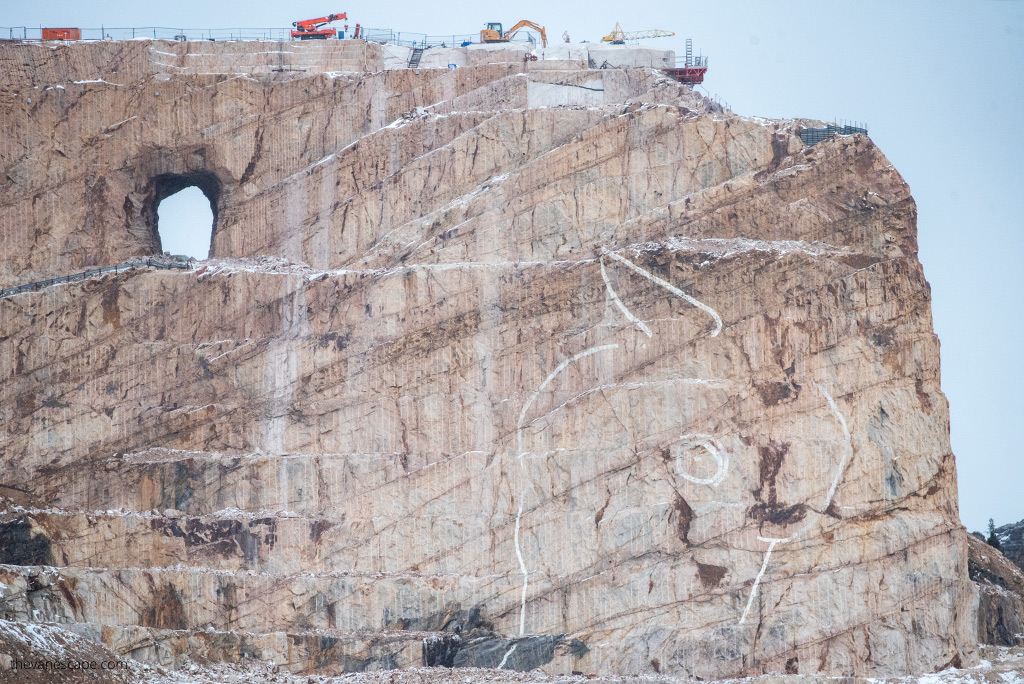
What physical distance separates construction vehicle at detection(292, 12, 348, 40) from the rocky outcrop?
2593cm

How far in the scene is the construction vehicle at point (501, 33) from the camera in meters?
58.0

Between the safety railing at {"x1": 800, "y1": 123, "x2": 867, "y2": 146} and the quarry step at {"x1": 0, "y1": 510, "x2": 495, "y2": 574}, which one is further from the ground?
the safety railing at {"x1": 800, "y1": 123, "x2": 867, "y2": 146}

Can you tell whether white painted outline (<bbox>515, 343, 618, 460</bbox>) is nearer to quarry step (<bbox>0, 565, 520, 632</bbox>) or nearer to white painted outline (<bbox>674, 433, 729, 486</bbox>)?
white painted outline (<bbox>674, 433, 729, 486</bbox>)

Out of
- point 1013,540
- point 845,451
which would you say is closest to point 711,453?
point 845,451

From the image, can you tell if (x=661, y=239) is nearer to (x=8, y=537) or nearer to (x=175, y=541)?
(x=175, y=541)

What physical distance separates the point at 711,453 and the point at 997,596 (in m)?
11.8

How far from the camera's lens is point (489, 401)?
52281 millimetres

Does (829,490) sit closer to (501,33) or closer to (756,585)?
(756,585)

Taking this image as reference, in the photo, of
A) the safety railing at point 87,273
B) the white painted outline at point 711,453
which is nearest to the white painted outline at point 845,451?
the white painted outline at point 711,453

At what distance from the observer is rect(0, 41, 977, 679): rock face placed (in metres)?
50.4

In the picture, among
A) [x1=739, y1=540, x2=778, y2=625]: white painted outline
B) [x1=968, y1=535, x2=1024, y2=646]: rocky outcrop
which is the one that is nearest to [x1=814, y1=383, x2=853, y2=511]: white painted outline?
[x1=739, y1=540, x2=778, y2=625]: white painted outline

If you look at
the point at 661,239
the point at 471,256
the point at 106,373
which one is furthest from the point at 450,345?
the point at 106,373

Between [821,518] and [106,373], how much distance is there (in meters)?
20.7

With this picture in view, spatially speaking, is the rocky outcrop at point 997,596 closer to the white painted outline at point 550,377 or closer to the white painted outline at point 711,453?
the white painted outline at point 711,453
